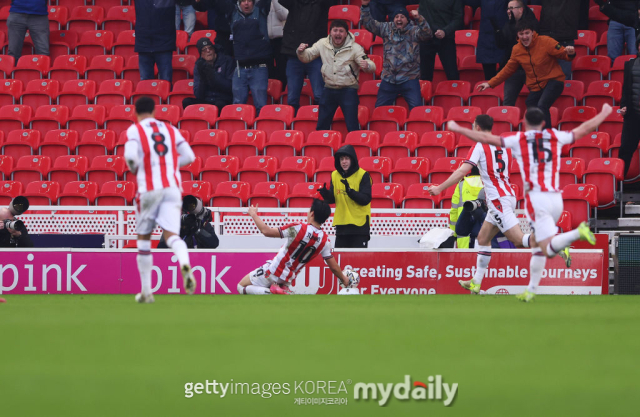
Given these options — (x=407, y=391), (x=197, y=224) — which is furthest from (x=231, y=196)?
(x=407, y=391)

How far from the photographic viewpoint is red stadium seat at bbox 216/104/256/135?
56.7 ft

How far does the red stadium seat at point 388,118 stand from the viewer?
16922 mm

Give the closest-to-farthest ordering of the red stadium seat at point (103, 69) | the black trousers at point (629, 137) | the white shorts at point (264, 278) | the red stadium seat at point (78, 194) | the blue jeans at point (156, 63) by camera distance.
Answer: the white shorts at point (264, 278)
the black trousers at point (629, 137)
the red stadium seat at point (78, 194)
the blue jeans at point (156, 63)
the red stadium seat at point (103, 69)

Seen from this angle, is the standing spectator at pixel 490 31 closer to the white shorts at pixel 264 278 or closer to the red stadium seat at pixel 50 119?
the white shorts at pixel 264 278

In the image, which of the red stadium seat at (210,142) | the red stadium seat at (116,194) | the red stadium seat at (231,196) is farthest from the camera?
the red stadium seat at (210,142)

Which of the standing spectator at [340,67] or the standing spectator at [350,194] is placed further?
the standing spectator at [340,67]

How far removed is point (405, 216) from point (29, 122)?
316 inches

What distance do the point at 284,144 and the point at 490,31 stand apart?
4.27 metres

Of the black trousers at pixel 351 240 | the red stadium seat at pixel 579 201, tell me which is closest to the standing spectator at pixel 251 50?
the black trousers at pixel 351 240

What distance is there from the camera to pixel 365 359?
5.69m

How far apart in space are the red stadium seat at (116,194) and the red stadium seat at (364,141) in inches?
149

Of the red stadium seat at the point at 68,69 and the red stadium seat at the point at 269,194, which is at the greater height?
the red stadium seat at the point at 68,69

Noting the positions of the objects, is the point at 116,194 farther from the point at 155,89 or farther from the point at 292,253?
the point at 292,253

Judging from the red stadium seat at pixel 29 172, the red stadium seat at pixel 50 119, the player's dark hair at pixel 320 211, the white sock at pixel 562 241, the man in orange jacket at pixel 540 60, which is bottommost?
the white sock at pixel 562 241
